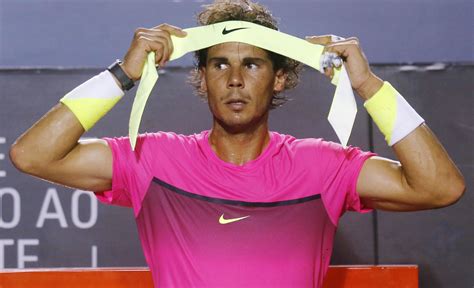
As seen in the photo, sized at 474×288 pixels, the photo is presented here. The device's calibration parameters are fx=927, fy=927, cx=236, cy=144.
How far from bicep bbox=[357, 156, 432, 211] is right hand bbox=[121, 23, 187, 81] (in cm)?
57

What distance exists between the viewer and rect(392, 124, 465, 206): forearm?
2.21m

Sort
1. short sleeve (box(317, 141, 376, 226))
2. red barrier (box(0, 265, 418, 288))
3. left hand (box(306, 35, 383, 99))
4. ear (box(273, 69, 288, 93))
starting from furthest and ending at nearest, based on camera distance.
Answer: red barrier (box(0, 265, 418, 288)) → ear (box(273, 69, 288, 93)) → short sleeve (box(317, 141, 376, 226)) → left hand (box(306, 35, 383, 99))

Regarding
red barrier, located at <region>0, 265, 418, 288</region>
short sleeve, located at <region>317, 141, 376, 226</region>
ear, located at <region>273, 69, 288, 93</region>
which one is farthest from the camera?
red barrier, located at <region>0, 265, 418, 288</region>

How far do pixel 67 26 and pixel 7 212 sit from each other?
0.90 m

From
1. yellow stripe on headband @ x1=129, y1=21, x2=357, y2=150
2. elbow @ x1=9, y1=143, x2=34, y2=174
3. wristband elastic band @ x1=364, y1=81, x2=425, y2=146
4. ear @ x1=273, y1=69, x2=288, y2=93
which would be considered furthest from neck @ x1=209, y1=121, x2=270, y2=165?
elbow @ x1=9, y1=143, x2=34, y2=174

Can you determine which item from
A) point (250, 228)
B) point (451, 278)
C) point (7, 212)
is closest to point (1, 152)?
point (7, 212)

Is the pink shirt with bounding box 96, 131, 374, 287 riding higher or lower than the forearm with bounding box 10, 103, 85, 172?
lower

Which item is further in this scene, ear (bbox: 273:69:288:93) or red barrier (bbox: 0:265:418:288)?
red barrier (bbox: 0:265:418:288)

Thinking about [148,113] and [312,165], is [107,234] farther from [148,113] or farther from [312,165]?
[312,165]

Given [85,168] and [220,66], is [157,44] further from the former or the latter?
[85,168]

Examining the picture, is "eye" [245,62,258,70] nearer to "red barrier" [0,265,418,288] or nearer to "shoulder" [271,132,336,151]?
"shoulder" [271,132,336,151]

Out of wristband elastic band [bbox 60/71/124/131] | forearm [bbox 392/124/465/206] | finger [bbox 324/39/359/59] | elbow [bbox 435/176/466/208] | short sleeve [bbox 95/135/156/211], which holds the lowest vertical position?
elbow [bbox 435/176/466/208]

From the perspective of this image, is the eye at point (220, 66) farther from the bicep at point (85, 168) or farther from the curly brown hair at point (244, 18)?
the bicep at point (85, 168)

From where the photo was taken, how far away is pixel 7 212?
308 cm
